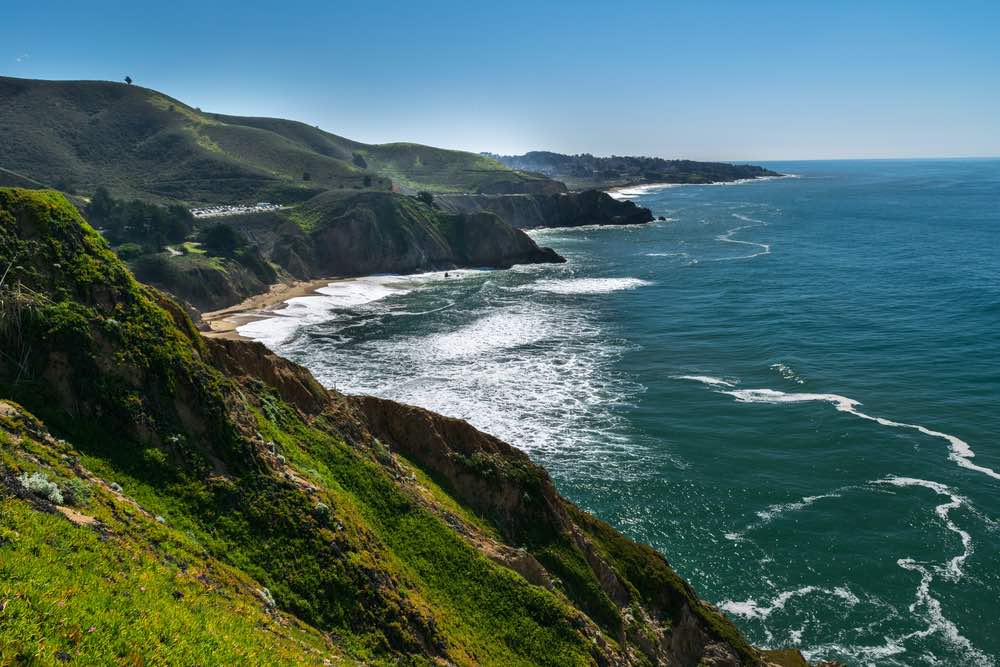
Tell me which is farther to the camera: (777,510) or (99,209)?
(99,209)

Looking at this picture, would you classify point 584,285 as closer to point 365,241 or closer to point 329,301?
point 329,301

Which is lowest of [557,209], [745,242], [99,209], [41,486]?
[745,242]

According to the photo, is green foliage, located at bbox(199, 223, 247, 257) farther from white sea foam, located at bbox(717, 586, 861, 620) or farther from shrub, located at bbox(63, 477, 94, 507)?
shrub, located at bbox(63, 477, 94, 507)

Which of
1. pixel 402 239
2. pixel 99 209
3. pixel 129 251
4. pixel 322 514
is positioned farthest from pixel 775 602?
pixel 99 209

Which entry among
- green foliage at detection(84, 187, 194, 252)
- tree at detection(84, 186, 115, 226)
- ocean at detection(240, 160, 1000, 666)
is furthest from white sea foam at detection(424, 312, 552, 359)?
tree at detection(84, 186, 115, 226)

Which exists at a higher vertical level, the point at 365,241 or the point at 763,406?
the point at 365,241

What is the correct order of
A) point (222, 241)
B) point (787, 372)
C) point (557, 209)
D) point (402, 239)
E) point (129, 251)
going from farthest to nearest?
point (557, 209), point (402, 239), point (222, 241), point (129, 251), point (787, 372)

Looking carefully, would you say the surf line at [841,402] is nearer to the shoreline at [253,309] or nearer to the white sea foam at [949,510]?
the white sea foam at [949,510]
